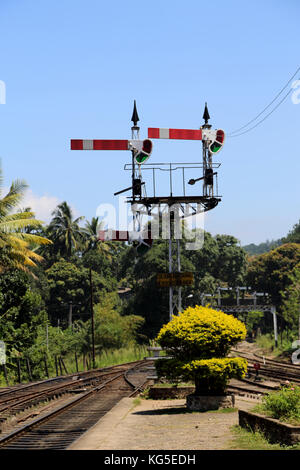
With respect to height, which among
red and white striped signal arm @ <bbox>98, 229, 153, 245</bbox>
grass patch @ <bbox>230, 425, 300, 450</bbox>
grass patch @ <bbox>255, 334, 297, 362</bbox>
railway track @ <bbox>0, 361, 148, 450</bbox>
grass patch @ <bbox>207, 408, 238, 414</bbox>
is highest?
red and white striped signal arm @ <bbox>98, 229, 153, 245</bbox>

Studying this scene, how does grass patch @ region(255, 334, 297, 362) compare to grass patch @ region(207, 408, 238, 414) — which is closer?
grass patch @ region(207, 408, 238, 414)

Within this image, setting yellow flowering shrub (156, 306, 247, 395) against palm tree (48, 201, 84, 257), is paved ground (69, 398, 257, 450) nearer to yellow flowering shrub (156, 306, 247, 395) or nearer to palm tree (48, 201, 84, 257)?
yellow flowering shrub (156, 306, 247, 395)

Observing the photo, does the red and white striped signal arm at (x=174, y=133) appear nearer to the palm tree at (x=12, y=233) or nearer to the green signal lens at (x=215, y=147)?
the green signal lens at (x=215, y=147)

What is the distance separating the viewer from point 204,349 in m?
18.9

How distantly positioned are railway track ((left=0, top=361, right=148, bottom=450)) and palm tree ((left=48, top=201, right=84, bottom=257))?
188 feet

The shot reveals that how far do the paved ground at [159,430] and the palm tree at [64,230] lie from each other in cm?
6599

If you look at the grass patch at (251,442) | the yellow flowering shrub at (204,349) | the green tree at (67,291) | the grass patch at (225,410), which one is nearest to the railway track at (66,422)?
the yellow flowering shrub at (204,349)

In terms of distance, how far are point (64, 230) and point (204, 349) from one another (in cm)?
6828

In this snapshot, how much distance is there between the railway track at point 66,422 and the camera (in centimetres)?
1485

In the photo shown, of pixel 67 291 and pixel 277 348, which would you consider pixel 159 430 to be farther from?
pixel 67 291

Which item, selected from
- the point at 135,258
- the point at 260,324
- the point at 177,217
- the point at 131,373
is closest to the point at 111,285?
the point at 135,258

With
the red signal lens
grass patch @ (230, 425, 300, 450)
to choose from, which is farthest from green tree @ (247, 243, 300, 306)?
grass patch @ (230, 425, 300, 450)

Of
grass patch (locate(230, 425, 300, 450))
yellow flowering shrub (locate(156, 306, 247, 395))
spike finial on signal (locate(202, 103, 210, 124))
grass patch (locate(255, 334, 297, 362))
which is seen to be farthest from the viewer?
grass patch (locate(255, 334, 297, 362))

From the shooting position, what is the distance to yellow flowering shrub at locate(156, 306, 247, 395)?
18453mm
